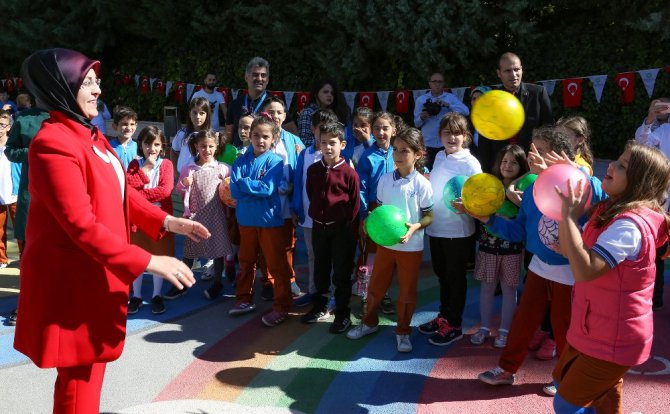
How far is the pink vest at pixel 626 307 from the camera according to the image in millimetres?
2434

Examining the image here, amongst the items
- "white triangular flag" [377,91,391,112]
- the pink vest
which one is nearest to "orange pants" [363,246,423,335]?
the pink vest

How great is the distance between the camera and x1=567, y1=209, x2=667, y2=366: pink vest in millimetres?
2434

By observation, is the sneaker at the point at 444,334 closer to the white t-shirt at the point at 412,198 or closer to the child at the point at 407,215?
the child at the point at 407,215

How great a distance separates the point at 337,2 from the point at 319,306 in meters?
5.77

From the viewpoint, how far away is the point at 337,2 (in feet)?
29.8

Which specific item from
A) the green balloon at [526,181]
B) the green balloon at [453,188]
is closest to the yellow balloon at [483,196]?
the green balloon at [526,181]

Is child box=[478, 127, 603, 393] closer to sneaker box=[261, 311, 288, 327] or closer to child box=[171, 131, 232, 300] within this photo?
sneaker box=[261, 311, 288, 327]

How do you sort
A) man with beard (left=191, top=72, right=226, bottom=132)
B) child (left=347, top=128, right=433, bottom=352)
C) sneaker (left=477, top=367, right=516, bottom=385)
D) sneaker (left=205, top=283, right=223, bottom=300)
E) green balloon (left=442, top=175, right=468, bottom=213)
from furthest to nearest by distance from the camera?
man with beard (left=191, top=72, right=226, bottom=132) < sneaker (left=205, top=283, right=223, bottom=300) < child (left=347, top=128, right=433, bottom=352) < green balloon (left=442, top=175, right=468, bottom=213) < sneaker (left=477, top=367, right=516, bottom=385)

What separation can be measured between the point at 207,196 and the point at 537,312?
284 cm

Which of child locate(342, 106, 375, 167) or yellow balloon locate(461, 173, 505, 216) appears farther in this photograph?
child locate(342, 106, 375, 167)

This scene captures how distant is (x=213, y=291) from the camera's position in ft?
17.2

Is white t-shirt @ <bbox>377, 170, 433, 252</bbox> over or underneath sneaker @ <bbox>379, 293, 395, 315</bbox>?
over

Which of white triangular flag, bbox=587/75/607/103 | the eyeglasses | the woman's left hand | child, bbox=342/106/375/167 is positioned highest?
white triangular flag, bbox=587/75/607/103

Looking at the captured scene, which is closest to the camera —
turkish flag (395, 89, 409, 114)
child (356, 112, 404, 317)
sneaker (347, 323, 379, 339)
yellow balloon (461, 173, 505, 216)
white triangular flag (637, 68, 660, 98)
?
yellow balloon (461, 173, 505, 216)
